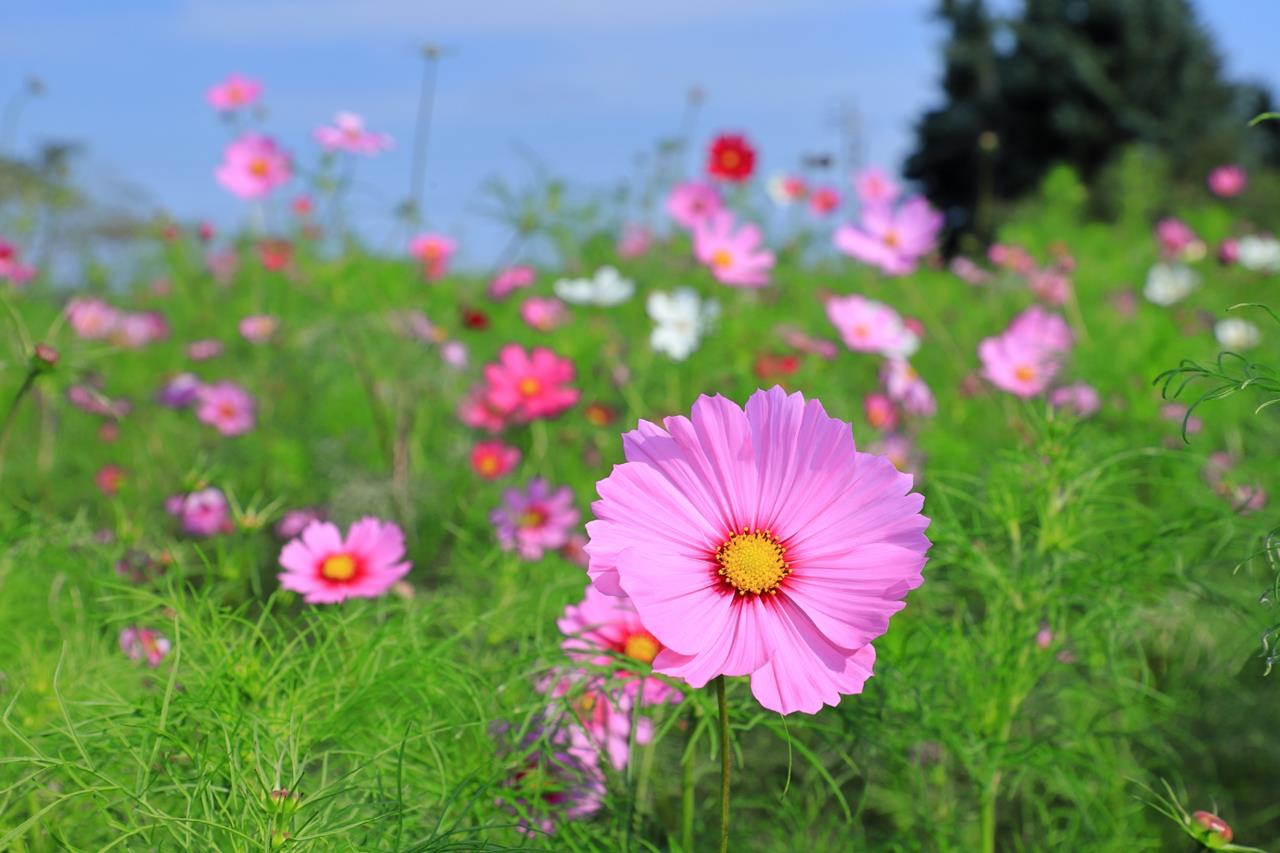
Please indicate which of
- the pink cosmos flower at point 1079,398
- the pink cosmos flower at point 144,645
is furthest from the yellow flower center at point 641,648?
the pink cosmos flower at point 1079,398

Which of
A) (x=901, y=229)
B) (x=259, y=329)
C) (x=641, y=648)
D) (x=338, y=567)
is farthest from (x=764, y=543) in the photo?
(x=259, y=329)

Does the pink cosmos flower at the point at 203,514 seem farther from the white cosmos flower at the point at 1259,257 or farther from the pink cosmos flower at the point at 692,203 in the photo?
the white cosmos flower at the point at 1259,257

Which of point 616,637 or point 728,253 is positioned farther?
point 728,253

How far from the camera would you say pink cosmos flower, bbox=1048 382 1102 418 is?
1.88 m

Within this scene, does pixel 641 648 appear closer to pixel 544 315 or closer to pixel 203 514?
pixel 203 514

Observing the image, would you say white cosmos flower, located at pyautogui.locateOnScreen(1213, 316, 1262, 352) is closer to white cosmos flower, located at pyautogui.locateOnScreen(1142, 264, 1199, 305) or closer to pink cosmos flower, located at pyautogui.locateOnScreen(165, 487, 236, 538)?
white cosmos flower, located at pyautogui.locateOnScreen(1142, 264, 1199, 305)

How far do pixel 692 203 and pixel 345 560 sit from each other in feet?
6.53

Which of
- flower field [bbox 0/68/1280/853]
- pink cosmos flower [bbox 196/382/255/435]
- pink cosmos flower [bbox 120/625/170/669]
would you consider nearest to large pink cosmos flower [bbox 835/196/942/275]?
flower field [bbox 0/68/1280/853]

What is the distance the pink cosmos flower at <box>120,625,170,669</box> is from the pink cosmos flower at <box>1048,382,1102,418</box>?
1339 mm

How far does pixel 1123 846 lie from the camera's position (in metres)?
1.24

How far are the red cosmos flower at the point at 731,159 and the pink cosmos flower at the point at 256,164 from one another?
981 millimetres

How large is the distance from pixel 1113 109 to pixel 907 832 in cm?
1357

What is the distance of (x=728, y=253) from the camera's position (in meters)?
2.43

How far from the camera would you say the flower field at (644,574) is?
0.70 m
